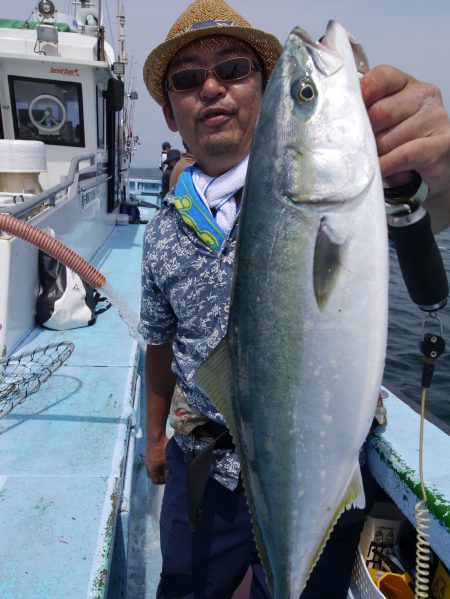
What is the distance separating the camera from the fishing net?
9.61ft

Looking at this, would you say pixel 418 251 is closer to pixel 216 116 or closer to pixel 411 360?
pixel 216 116

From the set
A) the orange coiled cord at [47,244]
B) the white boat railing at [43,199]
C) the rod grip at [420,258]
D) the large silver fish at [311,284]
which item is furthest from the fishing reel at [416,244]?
the white boat railing at [43,199]

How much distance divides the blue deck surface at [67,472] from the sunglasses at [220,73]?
72.2 inches

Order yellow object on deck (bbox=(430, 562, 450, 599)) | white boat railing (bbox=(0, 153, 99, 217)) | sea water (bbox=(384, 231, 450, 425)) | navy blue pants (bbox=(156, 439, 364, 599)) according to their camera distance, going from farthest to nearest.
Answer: sea water (bbox=(384, 231, 450, 425))
white boat railing (bbox=(0, 153, 99, 217))
yellow object on deck (bbox=(430, 562, 450, 599))
navy blue pants (bbox=(156, 439, 364, 599))

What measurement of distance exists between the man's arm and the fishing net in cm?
84

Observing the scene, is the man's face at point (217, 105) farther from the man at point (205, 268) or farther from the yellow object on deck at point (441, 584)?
the yellow object on deck at point (441, 584)

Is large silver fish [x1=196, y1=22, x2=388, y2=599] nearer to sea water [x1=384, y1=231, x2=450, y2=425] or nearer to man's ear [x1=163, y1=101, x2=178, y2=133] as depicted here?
man's ear [x1=163, y1=101, x2=178, y2=133]

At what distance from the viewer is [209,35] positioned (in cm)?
187

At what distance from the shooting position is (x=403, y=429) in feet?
8.30

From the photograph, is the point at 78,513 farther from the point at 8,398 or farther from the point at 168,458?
the point at 8,398

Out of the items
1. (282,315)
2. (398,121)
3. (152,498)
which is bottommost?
(152,498)

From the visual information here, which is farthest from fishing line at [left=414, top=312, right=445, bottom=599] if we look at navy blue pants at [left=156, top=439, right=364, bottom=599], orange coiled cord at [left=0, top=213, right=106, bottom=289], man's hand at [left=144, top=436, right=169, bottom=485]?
orange coiled cord at [left=0, top=213, right=106, bottom=289]

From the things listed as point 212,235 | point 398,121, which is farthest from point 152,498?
point 398,121

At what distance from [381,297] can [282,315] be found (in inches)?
9.5
